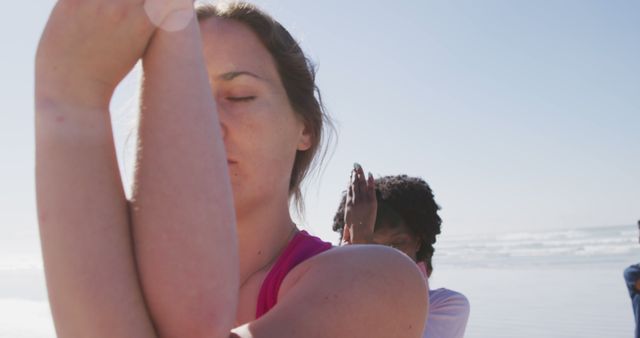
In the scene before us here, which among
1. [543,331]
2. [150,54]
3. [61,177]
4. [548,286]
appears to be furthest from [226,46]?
[548,286]

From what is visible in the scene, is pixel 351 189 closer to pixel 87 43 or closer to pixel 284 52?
pixel 284 52

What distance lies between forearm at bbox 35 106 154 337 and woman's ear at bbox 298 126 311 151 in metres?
0.69

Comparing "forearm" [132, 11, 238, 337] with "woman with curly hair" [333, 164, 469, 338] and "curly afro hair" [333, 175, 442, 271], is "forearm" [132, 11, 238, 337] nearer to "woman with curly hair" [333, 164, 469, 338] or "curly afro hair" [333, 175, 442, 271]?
"woman with curly hair" [333, 164, 469, 338]

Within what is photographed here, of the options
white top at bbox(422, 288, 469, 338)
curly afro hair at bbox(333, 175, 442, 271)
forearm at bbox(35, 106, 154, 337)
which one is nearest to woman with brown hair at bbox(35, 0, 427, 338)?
forearm at bbox(35, 106, 154, 337)

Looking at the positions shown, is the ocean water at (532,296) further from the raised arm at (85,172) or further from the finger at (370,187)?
the raised arm at (85,172)

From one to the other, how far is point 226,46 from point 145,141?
477 millimetres

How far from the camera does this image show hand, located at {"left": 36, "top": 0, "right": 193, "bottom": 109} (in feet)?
2.55

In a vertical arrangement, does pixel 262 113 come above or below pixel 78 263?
above

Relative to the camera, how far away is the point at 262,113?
3.92 feet

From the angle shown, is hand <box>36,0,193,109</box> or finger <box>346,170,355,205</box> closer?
hand <box>36,0,193,109</box>

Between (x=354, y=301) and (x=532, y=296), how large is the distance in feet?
43.7

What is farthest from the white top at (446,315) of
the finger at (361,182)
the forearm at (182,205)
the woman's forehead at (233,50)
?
the forearm at (182,205)

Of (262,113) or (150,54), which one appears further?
(262,113)

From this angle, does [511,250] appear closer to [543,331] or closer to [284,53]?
[543,331]
